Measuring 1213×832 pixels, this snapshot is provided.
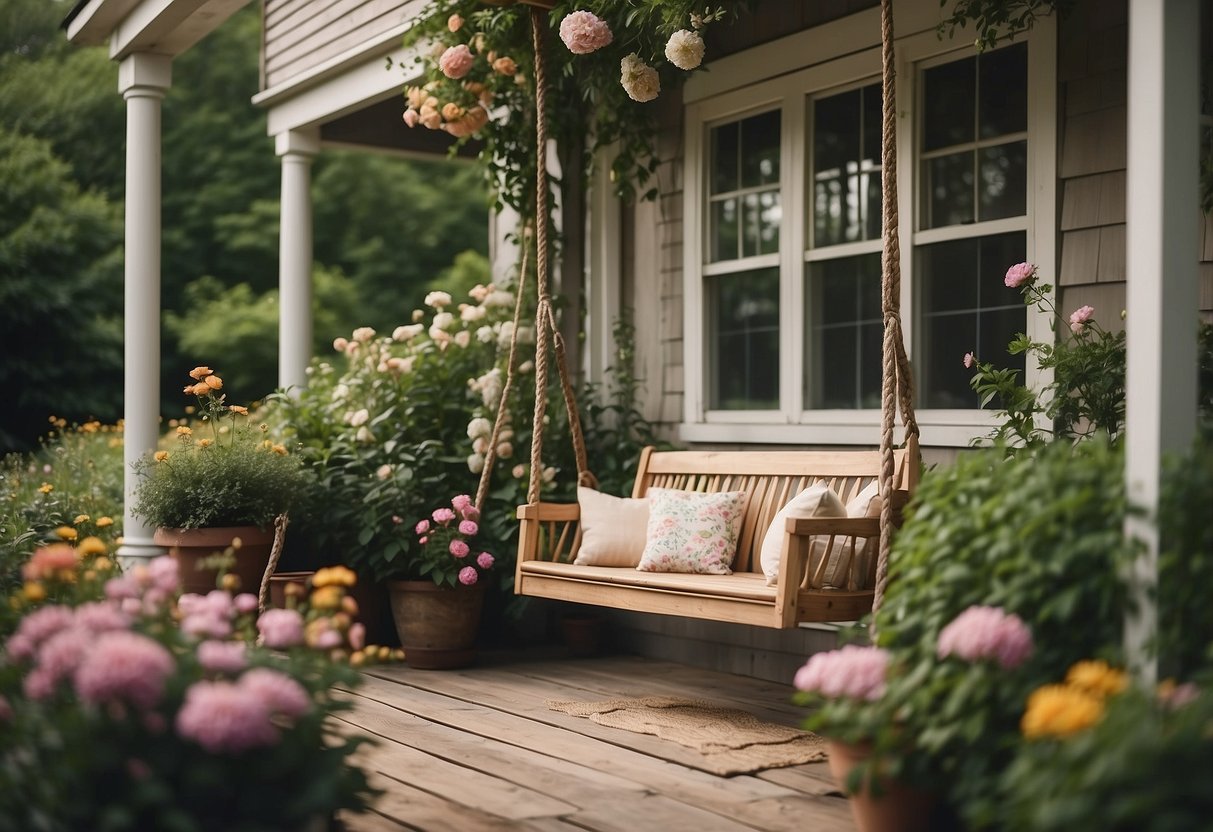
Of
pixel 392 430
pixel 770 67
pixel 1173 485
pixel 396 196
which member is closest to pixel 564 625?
pixel 392 430

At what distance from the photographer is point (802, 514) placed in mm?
3691

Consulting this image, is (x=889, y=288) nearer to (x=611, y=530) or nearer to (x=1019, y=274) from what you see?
(x=1019, y=274)

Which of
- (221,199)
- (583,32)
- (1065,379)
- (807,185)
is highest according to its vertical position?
(221,199)

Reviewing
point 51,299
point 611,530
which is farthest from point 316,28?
point 51,299

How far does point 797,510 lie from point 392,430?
2.21m

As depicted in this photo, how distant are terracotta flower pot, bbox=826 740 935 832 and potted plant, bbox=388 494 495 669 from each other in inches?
95.8

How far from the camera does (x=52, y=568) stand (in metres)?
2.28

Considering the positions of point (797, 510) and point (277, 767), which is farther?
point (797, 510)

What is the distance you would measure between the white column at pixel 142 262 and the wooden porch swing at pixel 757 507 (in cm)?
168

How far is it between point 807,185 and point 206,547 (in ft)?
8.77

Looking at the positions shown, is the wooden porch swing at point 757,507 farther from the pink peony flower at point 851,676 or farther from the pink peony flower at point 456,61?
the pink peony flower at point 851,676

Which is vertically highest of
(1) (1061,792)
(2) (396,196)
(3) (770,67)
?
(2) (396,196)

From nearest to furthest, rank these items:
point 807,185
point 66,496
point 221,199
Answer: point 807,185 < point 66,496 < point 221,199

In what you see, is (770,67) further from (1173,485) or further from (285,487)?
(1173,485)
